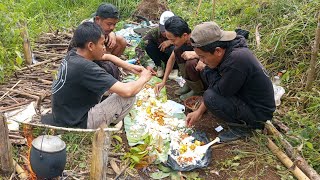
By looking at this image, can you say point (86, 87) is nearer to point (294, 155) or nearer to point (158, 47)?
point (294, 155)

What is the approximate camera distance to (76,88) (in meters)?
3.52

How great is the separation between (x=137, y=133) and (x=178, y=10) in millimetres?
5263

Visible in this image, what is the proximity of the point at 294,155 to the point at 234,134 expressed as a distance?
0.74 meters

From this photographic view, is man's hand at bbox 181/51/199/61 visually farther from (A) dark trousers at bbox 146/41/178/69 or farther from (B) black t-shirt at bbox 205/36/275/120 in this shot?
(A) dark trousers at bbox 146/41/178/69

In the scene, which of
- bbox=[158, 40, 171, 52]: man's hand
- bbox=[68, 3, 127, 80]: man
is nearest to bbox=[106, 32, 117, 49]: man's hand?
bbox=[68, 3, 127, 80]: man

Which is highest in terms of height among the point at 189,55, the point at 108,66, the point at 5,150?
the point at 189,55

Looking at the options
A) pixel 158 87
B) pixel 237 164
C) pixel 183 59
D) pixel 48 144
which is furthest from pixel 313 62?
pixel 48 144

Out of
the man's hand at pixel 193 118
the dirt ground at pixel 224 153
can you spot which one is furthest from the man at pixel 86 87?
the man's hand at pixel 193 118

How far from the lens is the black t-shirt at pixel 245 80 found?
3717mm

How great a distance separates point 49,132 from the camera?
3854mm

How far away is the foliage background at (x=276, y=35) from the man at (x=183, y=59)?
1.21m

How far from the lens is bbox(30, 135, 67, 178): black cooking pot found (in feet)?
9.88

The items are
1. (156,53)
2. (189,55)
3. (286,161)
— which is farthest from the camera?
(156,53)

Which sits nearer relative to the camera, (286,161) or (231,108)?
(286,161)
